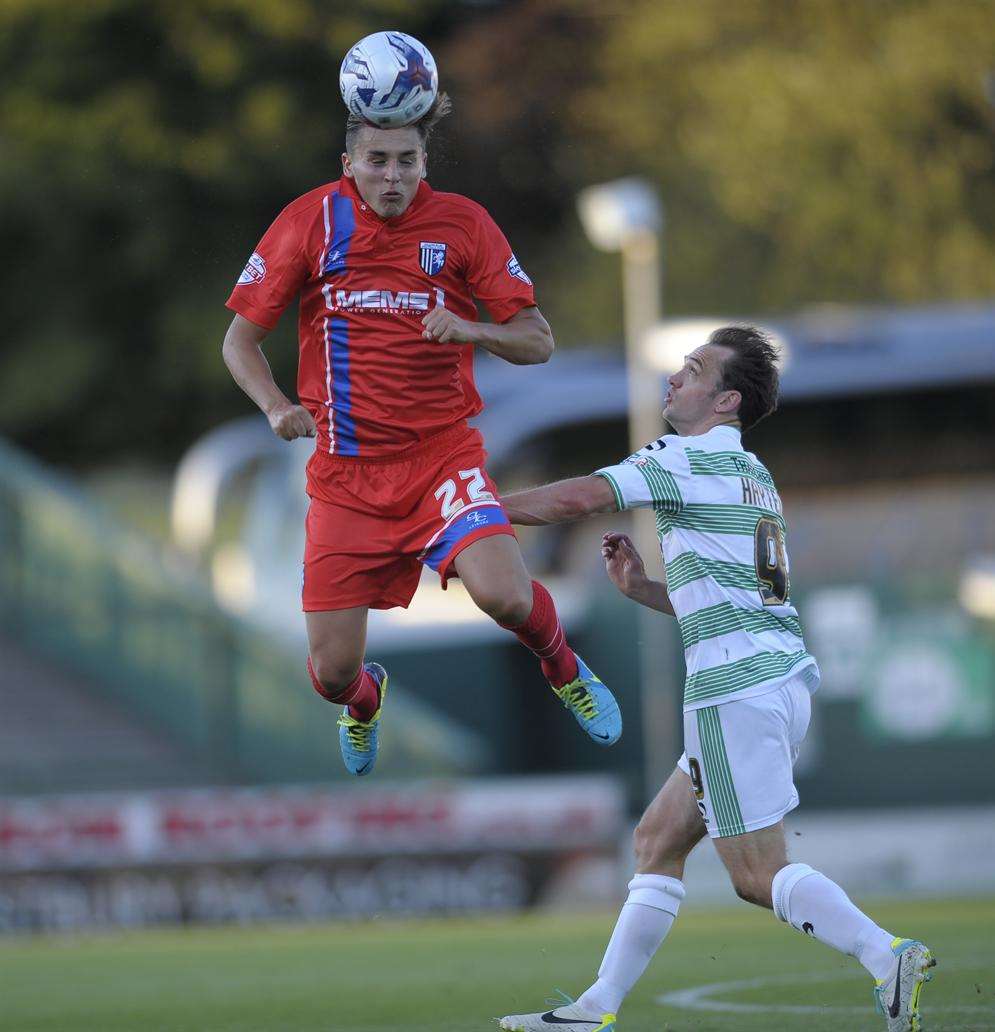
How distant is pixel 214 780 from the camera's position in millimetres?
20938

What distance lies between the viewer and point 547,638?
25.1 feet

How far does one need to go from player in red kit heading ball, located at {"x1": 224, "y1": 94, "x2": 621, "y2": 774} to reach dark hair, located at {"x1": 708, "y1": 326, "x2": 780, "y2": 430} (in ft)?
3.01

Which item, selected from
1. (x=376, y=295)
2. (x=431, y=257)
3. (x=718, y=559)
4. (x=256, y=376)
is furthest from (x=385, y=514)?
(x=718, y=559)

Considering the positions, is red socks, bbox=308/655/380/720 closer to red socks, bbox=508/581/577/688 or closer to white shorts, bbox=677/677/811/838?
red socks, bbox=508/581/577/688

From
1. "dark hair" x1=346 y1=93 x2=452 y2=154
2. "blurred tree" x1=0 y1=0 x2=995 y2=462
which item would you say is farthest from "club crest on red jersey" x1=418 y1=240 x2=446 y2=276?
"blurred tree" x1=0 y1=0 x2=995 y2=462

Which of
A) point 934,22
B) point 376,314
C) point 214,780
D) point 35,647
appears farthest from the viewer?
point 934,22

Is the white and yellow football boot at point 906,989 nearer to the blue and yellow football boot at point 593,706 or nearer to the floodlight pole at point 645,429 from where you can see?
the blue and yellow football boot at point 593,706

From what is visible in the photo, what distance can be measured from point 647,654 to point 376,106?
14966 mm

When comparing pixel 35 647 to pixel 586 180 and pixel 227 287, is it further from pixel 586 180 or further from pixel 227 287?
pixel 586 180

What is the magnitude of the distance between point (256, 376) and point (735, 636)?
6.69 ft

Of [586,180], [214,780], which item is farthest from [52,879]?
[586,180]

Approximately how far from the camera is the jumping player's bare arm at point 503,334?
7.06 m

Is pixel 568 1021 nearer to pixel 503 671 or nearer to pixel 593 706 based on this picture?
pixel 593 706

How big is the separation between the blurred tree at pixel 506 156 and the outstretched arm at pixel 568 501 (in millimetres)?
22176
